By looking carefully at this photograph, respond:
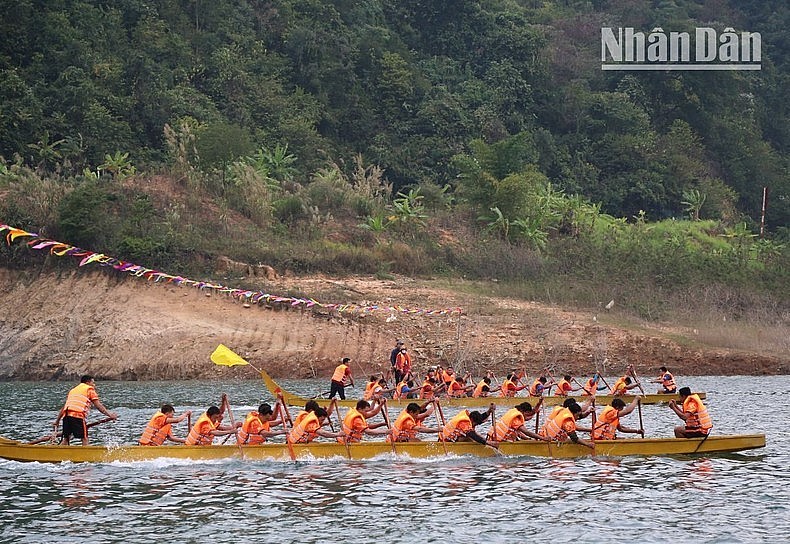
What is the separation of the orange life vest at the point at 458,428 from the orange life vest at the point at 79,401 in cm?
756

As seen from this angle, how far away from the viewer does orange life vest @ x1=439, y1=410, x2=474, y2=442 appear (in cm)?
2239

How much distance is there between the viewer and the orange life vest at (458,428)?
882 inches

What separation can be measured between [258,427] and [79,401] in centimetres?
381

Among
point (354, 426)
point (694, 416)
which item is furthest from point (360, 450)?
point (694, 416)

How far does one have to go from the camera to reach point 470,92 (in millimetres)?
72375

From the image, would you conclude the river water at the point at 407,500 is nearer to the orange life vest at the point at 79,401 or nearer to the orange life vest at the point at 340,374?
the orange life vest at the point at 79,401

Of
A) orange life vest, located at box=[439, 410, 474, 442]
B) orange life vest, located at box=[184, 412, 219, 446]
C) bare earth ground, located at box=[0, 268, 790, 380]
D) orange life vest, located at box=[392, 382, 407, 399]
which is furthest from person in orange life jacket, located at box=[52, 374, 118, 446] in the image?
bare earth ground, located at box=[0, 268, 790, 380]

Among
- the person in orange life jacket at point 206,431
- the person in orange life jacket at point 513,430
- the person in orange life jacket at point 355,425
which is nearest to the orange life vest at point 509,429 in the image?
the person in orange life jacket at point 513,430

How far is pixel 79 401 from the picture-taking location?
73.8 ft

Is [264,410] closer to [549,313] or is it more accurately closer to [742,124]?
[549,313]

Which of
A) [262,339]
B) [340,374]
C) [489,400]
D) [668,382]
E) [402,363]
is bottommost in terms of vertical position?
[489,400]

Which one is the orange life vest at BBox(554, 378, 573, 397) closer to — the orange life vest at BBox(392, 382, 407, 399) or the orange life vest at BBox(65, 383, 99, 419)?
the orange life vest at BBox(392, 382, 407, 399)

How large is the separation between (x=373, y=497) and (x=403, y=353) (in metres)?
17.2

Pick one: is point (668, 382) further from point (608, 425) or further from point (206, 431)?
point (206, 431)
